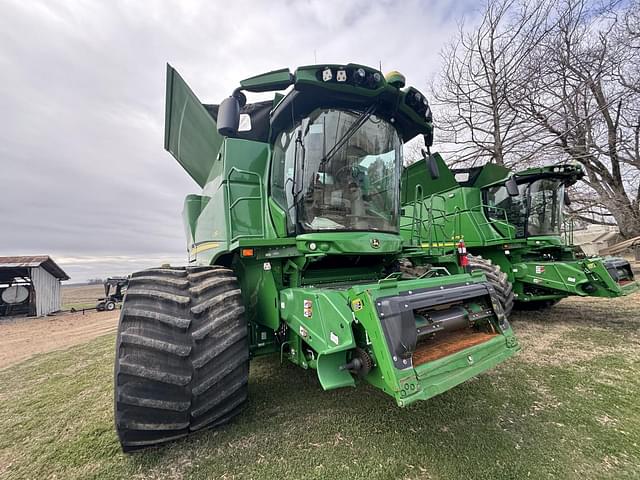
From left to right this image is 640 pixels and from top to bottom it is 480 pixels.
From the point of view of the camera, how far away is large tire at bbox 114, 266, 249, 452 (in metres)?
1.96

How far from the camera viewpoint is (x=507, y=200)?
7.08m

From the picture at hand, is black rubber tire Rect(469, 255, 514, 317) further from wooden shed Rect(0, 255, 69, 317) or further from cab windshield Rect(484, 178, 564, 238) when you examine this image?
wooden shed Rect(0, 255, 69, 317)

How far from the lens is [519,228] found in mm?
6863

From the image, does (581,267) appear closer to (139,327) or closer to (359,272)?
(359,272)

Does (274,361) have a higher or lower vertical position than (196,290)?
lower

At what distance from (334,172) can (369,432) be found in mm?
2082

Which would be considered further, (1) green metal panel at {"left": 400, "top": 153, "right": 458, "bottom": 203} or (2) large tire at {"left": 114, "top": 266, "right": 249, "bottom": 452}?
(1) green metal panel at {"left": 400, "top": 153, "right": 458, "bottom": 203}

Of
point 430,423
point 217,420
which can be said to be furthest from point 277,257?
point 430,423

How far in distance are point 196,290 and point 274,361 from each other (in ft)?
7.06

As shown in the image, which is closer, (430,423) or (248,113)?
(430,423)

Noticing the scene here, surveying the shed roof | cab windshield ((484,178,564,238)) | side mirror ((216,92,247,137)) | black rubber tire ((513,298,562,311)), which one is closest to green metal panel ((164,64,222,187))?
side mirror ((216,92,247,137))

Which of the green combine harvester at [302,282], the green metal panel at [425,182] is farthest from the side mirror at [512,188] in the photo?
the green combine harvester at [302,282]

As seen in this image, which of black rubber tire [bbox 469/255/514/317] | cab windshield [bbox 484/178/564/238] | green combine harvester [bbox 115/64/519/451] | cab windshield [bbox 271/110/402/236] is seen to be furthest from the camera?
cab windshield [bbox 484/178/564/238]

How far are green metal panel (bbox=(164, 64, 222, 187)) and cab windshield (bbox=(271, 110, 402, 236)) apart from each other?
1.22m
